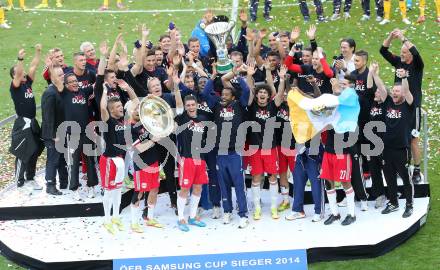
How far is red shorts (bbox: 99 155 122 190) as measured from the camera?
1057cm

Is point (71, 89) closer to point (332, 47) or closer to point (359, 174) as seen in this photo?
point (359, 174)

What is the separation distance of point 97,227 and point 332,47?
896 centimetres

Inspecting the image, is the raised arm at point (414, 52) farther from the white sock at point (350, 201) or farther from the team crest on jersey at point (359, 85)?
the white sock at point (350, 201)

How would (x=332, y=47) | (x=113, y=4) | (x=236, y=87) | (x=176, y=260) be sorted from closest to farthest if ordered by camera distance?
(x=176, y=260) → (x=236, y=87) → (x=332, y=47) → (x=113, y=4)

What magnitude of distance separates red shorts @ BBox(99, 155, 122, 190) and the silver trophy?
1884 mm

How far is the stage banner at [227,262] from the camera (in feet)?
32.3

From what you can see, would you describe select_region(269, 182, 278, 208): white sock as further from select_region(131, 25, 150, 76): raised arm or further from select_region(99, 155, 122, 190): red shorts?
select_region(131, 25, 150, 76): raised arm

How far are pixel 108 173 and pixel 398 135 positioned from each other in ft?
12.5

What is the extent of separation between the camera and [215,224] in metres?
11.0

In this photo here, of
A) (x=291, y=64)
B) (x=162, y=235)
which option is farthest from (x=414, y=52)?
(x=162, y=235)

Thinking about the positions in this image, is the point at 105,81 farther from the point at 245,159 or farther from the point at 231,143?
the point at 245,159

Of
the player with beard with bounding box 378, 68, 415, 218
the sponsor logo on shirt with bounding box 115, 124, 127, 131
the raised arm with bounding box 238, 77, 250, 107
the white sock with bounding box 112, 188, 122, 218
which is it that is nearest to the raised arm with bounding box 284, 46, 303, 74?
the raised arm with bounding box 238, 77, 250, 107

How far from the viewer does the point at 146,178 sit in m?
10.6

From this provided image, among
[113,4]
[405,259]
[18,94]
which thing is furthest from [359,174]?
[113,4]
